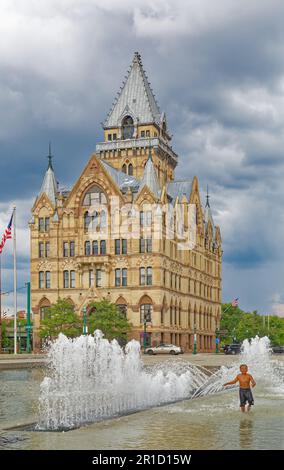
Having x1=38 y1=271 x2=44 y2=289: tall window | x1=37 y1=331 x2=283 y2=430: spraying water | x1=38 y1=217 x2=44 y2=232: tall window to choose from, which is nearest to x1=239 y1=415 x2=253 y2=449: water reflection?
x1=37 y1=331 x2=283 y2=430: spraying water

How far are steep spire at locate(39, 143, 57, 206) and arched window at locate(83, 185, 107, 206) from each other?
540 cm

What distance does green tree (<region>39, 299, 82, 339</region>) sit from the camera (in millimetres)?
85750

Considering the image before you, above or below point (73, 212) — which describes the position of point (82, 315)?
below

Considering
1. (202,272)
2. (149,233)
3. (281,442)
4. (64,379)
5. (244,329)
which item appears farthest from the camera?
(244,329)

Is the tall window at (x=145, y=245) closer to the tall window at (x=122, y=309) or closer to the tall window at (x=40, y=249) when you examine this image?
the tall window at (x=122, y=309)

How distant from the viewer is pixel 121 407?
23.2 metres

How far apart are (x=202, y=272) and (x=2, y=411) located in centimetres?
8950

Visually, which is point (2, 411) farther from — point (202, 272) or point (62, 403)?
point (202, 272)

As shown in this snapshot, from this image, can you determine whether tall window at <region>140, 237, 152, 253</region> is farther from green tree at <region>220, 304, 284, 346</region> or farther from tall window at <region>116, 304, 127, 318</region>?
green tree at <region>220, 304, 284, 346</region>

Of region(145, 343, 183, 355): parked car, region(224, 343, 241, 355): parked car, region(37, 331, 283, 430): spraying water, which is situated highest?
region(37, 331, 283, 430): spraying water

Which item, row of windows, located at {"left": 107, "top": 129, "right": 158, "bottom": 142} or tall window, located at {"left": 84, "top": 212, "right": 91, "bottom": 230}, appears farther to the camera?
row of windows, located at {"left": 107, "top": 129, "right": 158, "bottom": 142}

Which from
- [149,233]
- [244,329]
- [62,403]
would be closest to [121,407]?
[62,403]

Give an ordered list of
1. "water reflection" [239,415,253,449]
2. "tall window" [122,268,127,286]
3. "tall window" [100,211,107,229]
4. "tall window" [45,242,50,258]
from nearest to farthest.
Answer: "water reflection" [239,415,253,449] < "tall window" [122,268,127,286] < "tall window" [100,211,107,229] < "tall window" [45,242,50,258]

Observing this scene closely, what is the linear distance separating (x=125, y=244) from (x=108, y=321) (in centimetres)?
1249
